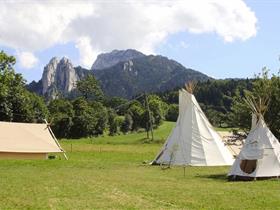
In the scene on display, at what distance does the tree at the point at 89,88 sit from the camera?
110 m

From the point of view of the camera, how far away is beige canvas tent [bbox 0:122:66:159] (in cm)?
3431

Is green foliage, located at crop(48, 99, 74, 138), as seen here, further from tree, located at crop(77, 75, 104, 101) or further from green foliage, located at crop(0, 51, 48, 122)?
tree, located at crop(77, 75, 104, 101)

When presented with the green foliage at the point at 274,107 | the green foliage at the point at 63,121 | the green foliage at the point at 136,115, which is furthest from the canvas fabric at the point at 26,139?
the green foliage at the point at 136,115

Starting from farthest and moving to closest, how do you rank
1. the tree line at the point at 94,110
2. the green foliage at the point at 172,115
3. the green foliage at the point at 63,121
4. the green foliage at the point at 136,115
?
the green foliage at the point at 172,115 < the green foliage at the point at 136,115 < the green foliage at the point at 63,121 < the tree line at the point at 94,110

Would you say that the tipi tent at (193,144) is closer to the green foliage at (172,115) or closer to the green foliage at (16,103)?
the green foliage at (16,103)

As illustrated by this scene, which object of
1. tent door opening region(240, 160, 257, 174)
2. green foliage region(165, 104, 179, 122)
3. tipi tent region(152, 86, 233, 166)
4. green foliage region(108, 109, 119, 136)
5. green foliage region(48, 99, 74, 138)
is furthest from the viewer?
green foliage region(165, 104, 179, 122)

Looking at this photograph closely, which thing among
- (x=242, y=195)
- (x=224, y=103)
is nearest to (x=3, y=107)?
(x=242, y=195)

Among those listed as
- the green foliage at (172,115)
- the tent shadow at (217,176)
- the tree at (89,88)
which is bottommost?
the tent shadow at (217,176)

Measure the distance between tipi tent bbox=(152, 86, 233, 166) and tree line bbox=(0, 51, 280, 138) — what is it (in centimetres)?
165

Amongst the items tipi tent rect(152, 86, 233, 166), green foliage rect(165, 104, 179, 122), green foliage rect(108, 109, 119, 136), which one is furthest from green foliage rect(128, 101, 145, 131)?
tipi tent rect(152, 86, 233, 166)

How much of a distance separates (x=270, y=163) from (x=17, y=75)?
4062 cm

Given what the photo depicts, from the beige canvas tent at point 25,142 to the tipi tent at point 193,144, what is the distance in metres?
9.09

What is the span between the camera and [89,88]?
362 ft

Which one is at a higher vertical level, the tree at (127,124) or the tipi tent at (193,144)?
the tree at (127,124)
